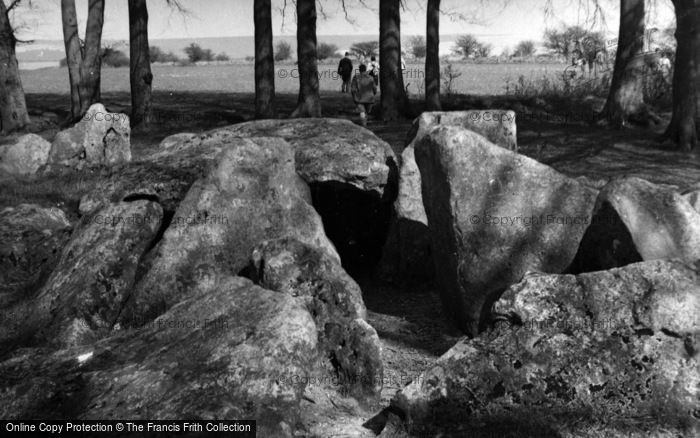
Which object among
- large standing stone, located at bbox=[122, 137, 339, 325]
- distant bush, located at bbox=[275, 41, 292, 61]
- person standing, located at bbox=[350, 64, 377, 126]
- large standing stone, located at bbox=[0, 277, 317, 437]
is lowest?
large standing stone, located at bbox=[0, 277, 317, 437]

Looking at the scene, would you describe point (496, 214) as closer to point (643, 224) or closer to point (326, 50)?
point (643, 224)

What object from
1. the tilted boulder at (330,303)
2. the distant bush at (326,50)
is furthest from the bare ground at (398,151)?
the distant bush at (326,50)

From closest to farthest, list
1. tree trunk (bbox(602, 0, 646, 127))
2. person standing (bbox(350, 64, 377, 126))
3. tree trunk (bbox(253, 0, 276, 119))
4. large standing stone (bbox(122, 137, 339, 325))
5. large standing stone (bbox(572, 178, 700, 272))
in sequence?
1. large standing stone (bbox(572, 178, 700, 272))
2. large standing stone (bbox(122, 137, 339, 325))
3. tree trunk (bbox(602, 0, 646, 127))
4. person standing (bbox(350, 64, 377, 126))
5. tree trunk (bbox(253, 0, 276, 119))

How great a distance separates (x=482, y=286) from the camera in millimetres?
7207

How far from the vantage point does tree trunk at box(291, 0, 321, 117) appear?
64.7 ft

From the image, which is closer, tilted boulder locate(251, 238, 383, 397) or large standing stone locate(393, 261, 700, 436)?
large standing stone locate(393, 261, 700, 436)

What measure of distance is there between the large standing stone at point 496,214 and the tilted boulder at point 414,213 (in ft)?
5.25

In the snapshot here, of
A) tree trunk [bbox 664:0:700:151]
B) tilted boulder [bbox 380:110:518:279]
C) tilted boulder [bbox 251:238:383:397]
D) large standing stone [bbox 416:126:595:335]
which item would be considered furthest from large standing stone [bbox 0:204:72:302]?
tree trunk [bbox 664:0:700:151]

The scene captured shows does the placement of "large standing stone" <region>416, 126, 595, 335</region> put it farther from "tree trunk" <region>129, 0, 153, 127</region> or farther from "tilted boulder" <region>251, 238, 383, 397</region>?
"tree trunk" <region>129, 0, 153, 127</region>

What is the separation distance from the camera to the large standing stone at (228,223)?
7.34m

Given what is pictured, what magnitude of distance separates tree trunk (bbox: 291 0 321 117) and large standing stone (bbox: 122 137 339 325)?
11381mm

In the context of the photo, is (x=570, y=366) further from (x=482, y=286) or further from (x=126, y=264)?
(x=126, y=264)

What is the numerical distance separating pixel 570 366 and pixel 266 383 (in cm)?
178

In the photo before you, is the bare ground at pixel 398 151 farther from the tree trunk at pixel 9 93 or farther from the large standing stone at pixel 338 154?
the large standing stone at pixel 338 154
